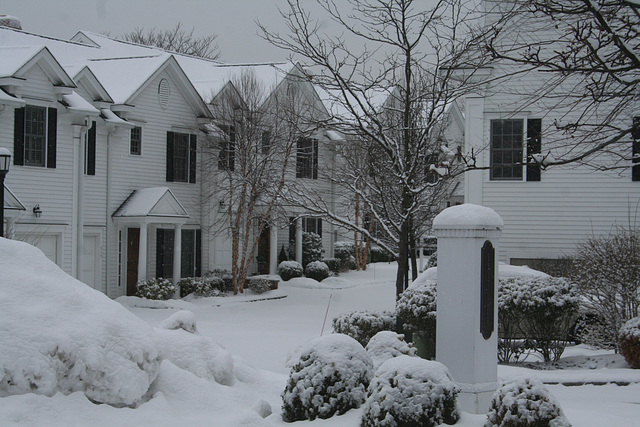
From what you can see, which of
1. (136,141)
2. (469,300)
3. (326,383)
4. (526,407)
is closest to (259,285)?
(136,141)

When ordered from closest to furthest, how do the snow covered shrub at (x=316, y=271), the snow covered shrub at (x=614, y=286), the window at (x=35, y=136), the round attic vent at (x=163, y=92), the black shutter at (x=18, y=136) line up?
the snow covered shrub at (x=614, y=286), the black shutter at (x=18, y=136), the window at (x=35, y=136), the round attic vent at (x=163, y=92), the snow covered shrub at (x=316, y=271)

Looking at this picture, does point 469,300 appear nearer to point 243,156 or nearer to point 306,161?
point 243,156

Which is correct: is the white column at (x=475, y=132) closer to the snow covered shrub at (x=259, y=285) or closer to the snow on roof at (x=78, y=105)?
the snow covered shrub at (x=259, y=285)

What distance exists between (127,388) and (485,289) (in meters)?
4.13

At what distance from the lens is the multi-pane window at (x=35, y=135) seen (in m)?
23.8

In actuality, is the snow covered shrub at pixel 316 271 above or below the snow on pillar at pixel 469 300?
below

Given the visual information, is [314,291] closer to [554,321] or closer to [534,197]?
[534,197]

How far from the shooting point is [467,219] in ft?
29.8

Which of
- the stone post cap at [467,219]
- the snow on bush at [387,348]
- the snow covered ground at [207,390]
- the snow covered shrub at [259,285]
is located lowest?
the snow covered shrub at [259,285]

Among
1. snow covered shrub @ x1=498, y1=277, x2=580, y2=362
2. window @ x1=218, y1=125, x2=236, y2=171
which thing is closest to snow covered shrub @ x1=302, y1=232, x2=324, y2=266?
window @ x1=218, y1=125, x2=236, y2=171

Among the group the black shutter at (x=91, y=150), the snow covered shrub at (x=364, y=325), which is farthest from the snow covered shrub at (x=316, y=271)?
the snow covered shrub at (x=364, y=325)

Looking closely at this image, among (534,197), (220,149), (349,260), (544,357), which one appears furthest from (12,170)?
(349,260)

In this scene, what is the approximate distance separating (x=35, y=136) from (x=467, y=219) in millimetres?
18325

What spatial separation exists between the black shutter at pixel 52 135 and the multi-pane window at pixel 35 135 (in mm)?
135
